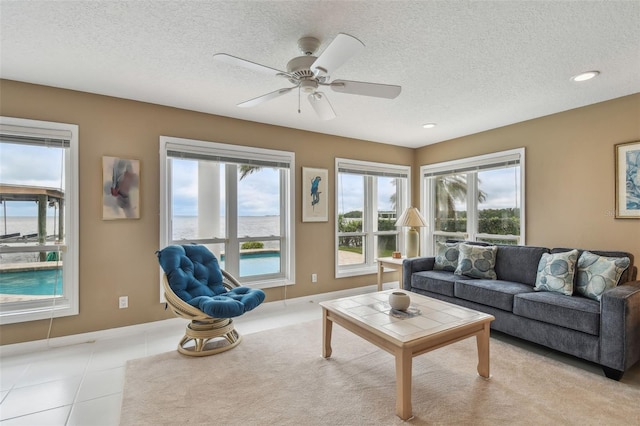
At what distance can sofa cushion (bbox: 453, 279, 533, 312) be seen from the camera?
3000 millimetres

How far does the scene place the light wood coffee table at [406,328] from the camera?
1.91m

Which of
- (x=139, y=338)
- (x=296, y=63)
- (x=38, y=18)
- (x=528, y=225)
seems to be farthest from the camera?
(x=528, y=225)

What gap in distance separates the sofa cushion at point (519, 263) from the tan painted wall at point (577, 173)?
50cm

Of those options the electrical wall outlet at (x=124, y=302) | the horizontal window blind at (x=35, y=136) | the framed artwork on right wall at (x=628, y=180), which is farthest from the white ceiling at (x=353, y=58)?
the electrical wall outlet at (x=124, y=302)

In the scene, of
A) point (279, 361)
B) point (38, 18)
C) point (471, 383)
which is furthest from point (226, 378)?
point (38, 18)

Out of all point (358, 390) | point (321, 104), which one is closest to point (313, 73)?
point (321, 104)

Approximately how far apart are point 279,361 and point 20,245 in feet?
8.68

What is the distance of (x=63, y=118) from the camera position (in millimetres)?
2959

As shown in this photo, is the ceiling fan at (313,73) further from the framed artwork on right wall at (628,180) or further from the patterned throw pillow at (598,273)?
the framed artwork on right wall at (628,180)

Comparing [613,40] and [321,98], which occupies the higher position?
[613,40]

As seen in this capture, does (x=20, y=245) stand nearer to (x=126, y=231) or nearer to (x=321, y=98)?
(x=126, y=231)

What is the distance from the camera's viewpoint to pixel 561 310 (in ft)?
8.46

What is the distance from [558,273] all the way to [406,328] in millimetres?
1827

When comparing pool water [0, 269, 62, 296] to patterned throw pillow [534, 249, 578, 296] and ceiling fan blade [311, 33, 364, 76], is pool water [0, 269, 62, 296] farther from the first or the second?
patterned throw pillow [534, 249, 578, 296]
